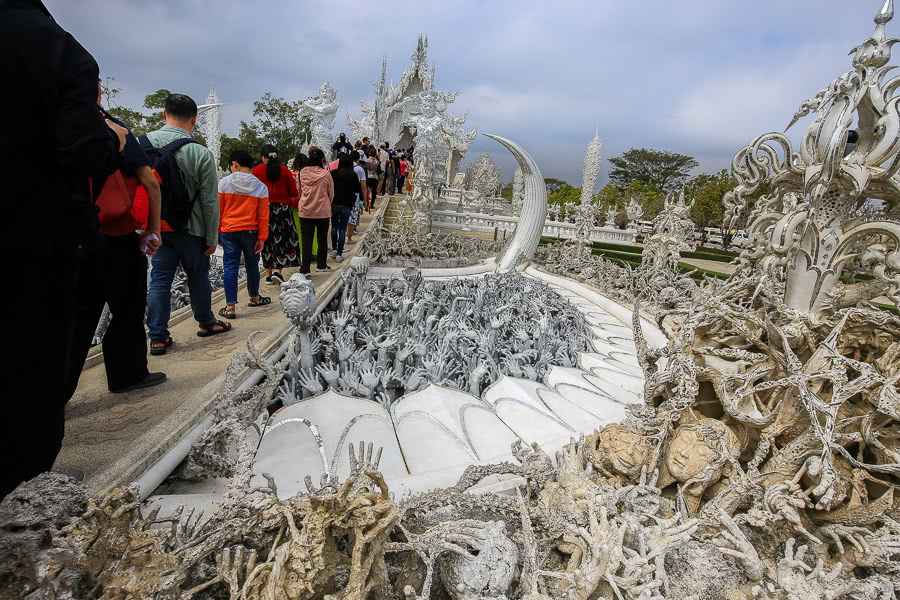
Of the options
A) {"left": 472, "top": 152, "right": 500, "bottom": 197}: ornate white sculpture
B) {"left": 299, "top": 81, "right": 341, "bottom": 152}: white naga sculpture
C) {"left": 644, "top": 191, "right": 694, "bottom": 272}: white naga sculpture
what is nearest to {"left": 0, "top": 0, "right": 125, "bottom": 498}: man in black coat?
{"left": 644, "top": 191, "right": 694, "bottom": 272}: white naga sculpture

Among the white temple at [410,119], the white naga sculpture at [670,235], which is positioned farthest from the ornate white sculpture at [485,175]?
the white naga sculpture at [670,235]

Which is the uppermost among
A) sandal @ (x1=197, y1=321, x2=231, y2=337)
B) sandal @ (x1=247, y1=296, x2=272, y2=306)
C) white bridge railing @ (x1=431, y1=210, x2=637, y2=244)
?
white bridge railing @ (x1=431, y1=210, x2=637, y2=244)

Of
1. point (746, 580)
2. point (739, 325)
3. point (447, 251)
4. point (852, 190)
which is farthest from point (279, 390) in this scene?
point (447, 251)

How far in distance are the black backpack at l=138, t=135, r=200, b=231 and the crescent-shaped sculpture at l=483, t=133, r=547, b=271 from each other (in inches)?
280

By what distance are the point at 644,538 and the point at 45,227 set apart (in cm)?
219

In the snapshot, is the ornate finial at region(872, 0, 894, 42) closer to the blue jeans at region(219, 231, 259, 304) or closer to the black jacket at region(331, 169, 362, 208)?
the blue jeans at region(219, 231, 259, 304)

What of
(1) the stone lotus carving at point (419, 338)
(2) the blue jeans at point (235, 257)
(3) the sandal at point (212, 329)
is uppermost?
(2) the blue jeans at point (235, 257)

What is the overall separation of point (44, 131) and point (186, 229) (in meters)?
1.91

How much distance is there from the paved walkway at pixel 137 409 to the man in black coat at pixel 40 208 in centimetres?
34

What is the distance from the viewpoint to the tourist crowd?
50.9 inches

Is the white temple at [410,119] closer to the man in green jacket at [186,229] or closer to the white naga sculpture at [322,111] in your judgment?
the white naga sculpture at [322,111]

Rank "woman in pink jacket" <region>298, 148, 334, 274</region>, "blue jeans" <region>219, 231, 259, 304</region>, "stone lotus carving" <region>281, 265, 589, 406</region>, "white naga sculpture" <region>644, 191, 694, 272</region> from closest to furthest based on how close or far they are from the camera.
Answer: "stone lotus carving" <region>281, 265, 589, 406</region> < "blue jeans" <region>219, 231, 259, 304</region> < "woman in pink jacket" <region>298, 148, 334, 274</region> < "white naga sculpture" <region>644, 191, 694, 272</region>

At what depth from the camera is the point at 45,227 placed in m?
1.38

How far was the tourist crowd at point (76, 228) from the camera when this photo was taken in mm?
A: 1292
